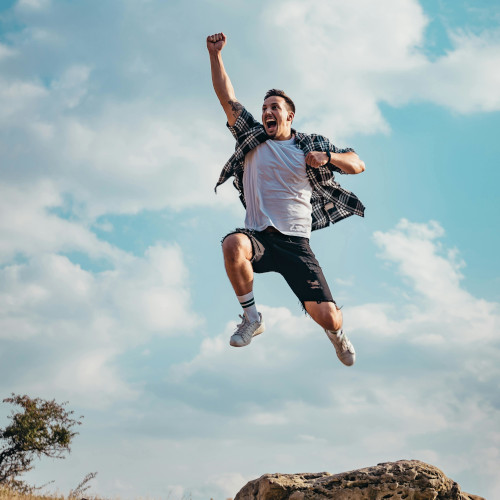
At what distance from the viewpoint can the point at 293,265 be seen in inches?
274

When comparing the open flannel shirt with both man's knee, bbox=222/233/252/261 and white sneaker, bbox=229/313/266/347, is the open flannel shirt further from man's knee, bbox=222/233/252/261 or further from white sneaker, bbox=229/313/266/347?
white sneaker, bbox=229/313/266/347

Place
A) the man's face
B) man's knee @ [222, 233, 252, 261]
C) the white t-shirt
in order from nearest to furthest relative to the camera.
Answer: man's knee @ [222, 233, 252, 261]
the white t-shirt
the man's face

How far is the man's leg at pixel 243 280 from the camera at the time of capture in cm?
655

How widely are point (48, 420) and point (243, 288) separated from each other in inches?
354

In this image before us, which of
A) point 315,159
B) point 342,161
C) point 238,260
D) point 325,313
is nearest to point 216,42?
point 315,159

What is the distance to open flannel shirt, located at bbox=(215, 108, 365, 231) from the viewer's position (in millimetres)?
7363

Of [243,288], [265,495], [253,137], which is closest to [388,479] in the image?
[265,495]

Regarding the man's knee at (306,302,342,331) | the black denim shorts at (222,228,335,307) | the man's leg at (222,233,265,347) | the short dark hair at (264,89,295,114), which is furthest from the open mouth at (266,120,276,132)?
the man's knee at (306,302,342,331)

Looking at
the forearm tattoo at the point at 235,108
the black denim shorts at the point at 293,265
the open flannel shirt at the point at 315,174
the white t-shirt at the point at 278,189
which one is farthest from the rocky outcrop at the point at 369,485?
the forearm tattoo at the point at 235,108

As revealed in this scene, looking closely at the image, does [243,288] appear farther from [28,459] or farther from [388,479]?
[28,459]

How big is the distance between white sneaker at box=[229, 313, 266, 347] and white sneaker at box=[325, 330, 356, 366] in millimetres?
769

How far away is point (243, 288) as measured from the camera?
22.2 feet

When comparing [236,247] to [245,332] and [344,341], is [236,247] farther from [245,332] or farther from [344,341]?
[344,341]

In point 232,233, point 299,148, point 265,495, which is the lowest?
point 265,495
